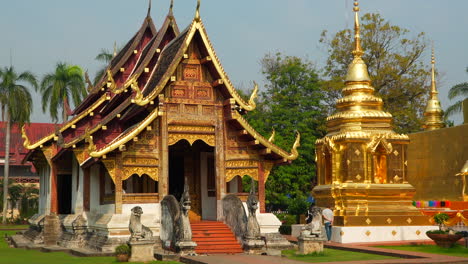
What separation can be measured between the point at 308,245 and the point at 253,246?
4.60ft

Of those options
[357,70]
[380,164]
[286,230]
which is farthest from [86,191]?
[357,70]

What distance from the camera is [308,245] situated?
16.5 meters

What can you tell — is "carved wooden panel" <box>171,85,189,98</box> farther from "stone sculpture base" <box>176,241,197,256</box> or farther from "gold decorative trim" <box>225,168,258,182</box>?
"stone sculpture base" <box>176,241,197,256</box>

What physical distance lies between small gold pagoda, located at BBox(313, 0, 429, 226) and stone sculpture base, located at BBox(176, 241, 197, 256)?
22.4 feet

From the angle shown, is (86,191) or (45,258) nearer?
(45,258)

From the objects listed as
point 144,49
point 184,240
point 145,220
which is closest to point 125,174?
point 145,220

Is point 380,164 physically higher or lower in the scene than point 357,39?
lower

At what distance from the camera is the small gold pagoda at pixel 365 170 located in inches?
862

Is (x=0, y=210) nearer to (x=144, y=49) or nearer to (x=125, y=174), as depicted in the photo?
(x=144, y=49)

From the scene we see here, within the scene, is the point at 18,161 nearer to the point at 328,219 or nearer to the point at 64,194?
the point at 64,194

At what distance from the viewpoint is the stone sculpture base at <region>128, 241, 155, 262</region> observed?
15.4 metres

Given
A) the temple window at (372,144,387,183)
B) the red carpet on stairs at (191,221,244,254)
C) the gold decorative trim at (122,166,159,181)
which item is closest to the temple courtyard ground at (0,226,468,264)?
the red carpet on stairs at (191,221,244,254)

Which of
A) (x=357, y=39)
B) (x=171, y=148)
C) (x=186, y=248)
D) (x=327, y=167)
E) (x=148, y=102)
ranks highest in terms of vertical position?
(x=357, y=39)

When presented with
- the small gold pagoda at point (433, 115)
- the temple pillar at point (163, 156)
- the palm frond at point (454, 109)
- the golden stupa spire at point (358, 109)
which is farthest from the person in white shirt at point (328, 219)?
the palm frond at point (454, 109)
